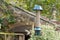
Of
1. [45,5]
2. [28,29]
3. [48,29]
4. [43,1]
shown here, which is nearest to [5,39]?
[28,29]

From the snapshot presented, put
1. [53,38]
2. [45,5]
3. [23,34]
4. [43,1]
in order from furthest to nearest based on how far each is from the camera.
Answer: [45,5] < [43,1] < [23,34] < [53,38]

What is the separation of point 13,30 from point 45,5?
4005 mm

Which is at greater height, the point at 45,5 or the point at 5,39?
the point at 45,5

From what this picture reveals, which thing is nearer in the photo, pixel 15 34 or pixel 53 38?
pixel 53 38

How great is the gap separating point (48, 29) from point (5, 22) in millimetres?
2105

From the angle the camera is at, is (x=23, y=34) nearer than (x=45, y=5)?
Yes

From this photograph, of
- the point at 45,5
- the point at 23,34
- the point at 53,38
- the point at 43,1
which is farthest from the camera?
the point at 45,5

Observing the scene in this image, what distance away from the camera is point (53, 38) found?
6.11 m

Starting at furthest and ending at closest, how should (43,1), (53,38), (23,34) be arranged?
(43,1), (23,34), (53,38)

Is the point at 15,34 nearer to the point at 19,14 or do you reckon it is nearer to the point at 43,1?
the point at 19,14

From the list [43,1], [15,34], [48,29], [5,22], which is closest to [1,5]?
[5,22]

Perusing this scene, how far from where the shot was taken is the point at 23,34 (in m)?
7.73

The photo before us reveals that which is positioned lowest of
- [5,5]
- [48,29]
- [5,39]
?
[5,39]

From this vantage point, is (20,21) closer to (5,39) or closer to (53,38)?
(5,39)
